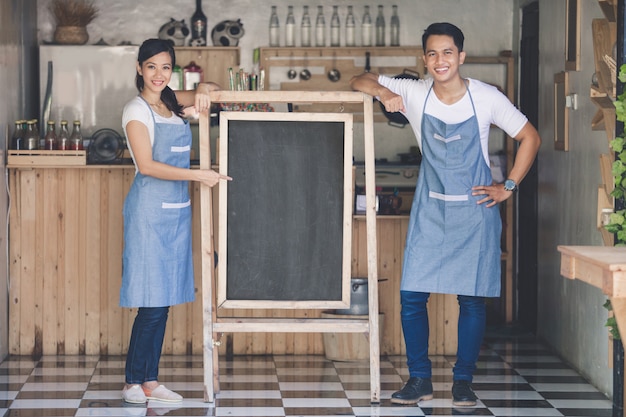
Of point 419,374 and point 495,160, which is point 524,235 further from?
point 419,374

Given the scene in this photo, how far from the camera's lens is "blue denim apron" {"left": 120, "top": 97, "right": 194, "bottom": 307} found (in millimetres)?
5000

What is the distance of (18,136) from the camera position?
632cm

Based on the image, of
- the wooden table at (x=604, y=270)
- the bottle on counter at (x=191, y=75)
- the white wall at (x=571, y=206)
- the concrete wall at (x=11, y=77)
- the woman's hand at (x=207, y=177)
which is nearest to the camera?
the wooden table at (x=604, y=270)

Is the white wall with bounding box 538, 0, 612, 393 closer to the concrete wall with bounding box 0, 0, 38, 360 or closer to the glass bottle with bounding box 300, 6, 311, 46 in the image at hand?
the glass bottle with bounding box 300, 6, 311, 46

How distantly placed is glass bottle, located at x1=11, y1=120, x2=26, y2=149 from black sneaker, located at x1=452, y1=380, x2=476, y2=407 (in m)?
3.00

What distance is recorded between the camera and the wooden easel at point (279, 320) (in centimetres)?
493

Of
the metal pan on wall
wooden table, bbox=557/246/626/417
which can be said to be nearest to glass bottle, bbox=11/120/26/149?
the metal pan on wall

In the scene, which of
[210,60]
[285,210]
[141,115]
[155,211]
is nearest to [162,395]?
[155,211]

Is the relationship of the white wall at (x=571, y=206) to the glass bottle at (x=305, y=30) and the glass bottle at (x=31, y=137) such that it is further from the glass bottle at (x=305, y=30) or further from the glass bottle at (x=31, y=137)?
the glass bottle at (x=31, y=137)

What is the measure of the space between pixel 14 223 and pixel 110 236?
0.57m

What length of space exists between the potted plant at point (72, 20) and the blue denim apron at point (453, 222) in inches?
158

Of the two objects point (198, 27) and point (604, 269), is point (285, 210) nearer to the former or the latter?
point (604, 269)

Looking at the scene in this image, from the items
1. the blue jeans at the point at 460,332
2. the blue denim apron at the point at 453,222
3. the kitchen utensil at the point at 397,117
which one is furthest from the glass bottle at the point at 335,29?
the blue jeans at the point at 460,332

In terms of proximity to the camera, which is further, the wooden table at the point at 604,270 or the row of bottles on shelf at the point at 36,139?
the row of bottles on shelf at the point at 36,139
